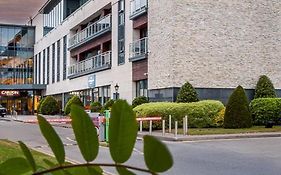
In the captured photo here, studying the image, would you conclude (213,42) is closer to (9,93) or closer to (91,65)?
(91,65)

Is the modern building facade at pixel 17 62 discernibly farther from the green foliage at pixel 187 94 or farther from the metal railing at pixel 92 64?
the green foliage at pixel 187 94

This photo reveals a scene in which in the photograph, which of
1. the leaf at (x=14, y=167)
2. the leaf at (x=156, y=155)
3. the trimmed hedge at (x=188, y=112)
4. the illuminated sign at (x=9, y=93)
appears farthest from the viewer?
the illuminated sign at (x=9, y=93)

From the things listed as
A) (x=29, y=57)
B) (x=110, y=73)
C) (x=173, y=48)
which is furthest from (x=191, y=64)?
(x=29, y=57)

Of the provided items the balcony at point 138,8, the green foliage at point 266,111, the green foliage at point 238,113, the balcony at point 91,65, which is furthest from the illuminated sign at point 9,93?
the green foliage at point 238,113

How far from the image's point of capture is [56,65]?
68.1 metres

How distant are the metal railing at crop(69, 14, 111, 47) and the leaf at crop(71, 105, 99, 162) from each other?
4492 cm

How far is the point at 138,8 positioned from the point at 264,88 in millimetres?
11085

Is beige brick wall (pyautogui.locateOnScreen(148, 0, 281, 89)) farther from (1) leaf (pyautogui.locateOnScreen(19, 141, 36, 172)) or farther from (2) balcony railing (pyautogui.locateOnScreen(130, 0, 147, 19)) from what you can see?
(1) leaf (pyautogui.locateOnScreen(19, 141, 36, 172))

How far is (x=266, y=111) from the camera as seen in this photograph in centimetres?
2925

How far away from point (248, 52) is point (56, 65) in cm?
3840

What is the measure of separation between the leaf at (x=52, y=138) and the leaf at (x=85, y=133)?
0.04 meters

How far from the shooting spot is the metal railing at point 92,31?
46.4 metres

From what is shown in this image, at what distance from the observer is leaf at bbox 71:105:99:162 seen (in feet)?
3.05

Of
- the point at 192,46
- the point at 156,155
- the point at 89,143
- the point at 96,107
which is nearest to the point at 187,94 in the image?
the point at 192,46
